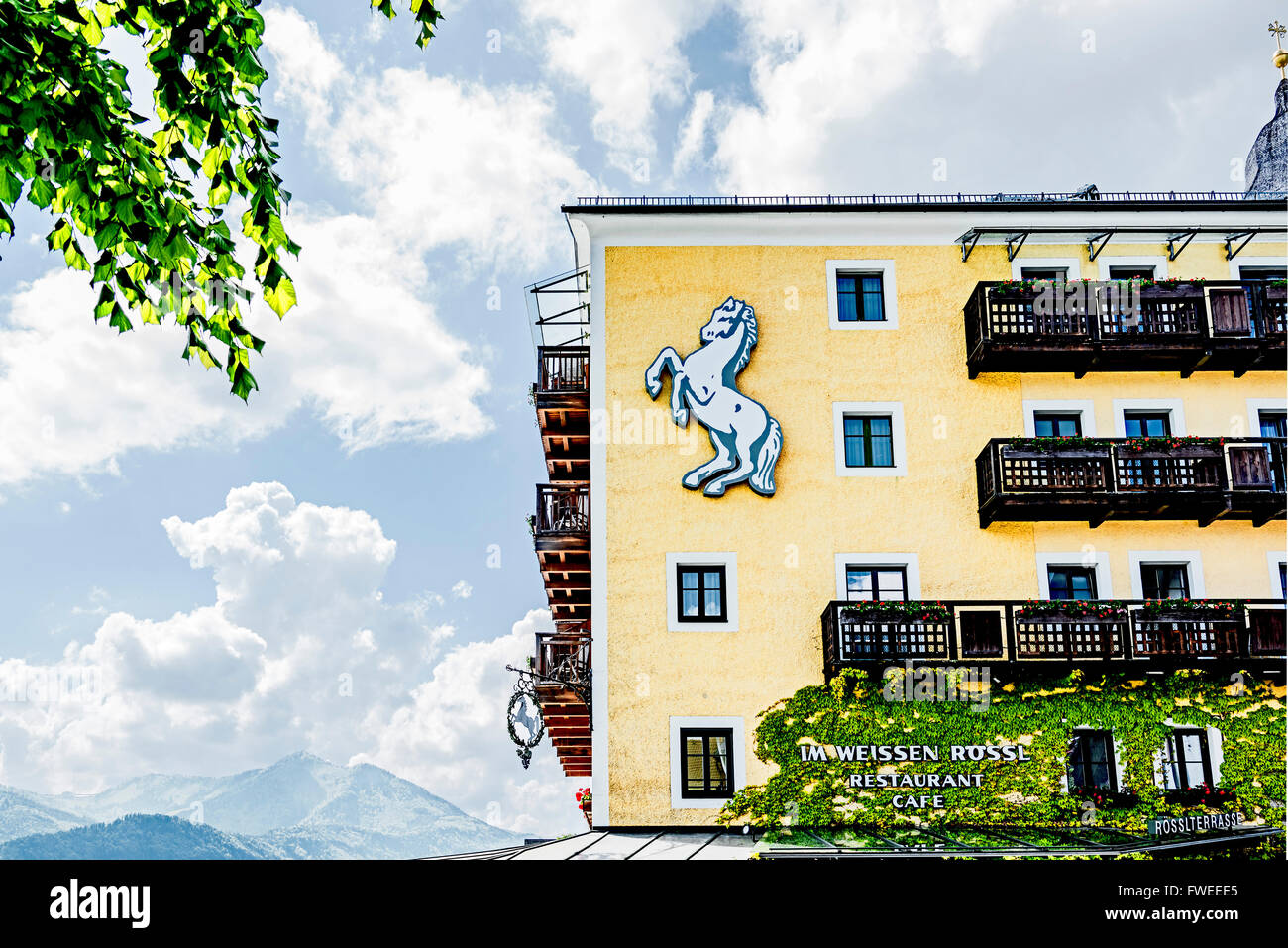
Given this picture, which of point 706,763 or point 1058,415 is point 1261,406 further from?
point 706,763

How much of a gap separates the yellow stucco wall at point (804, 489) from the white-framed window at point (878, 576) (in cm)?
23

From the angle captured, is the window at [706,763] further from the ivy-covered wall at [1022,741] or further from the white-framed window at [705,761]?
the ivy-covered wall at [1022,741]

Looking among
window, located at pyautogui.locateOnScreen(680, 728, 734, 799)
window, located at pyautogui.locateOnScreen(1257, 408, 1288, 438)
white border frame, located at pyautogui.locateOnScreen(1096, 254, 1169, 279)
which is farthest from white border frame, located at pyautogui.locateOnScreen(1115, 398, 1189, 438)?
window, located at pyautogui.locateOnScreen(680, 728, 734, 799)

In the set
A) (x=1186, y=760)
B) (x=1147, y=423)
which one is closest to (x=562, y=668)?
(x=1186, y=760)

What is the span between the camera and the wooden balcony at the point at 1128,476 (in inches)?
985

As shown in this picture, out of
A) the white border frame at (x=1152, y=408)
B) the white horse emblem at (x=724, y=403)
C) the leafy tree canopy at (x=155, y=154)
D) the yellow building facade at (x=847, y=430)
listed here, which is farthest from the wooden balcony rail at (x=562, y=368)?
the leafy tree canopy at (x=155, y=154)

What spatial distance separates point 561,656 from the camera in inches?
1029

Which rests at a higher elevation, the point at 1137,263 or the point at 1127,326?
the point at 1137,263

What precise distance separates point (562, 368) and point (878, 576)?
847 cm

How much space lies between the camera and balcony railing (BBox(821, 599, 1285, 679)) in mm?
23859

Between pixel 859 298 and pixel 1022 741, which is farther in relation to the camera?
pixel 859 298
